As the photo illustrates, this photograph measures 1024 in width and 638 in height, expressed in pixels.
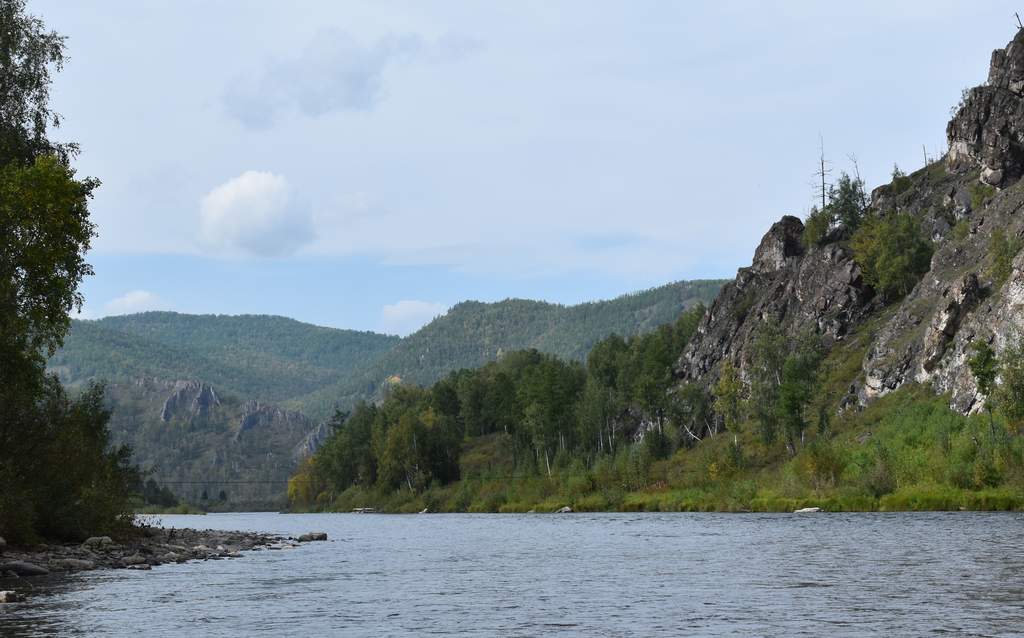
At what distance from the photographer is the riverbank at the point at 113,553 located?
4622 cm

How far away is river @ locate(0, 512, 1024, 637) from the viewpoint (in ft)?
101

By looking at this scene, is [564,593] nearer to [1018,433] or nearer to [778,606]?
[778,606]

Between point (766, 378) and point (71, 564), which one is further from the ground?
point (766, 378)

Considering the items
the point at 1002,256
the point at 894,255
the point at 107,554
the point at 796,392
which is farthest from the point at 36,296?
the point at 894,255

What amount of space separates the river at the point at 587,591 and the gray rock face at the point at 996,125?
110314 mm

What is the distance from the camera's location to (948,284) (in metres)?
148

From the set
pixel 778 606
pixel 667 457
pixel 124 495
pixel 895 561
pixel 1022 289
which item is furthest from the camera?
pixel 667 457

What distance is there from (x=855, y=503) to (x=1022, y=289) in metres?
33.7

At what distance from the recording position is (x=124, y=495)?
74125 millimetres

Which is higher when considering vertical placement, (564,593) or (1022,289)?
(1022,289)

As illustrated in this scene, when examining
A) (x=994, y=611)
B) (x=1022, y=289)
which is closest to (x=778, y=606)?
(x=994, y=611)

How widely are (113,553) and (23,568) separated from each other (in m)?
13.5

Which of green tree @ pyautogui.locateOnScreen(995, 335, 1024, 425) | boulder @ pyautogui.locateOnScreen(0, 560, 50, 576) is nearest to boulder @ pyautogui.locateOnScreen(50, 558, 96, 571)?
boulder @ pyautogui.locateOnScreen(0, 560, 50, 576)

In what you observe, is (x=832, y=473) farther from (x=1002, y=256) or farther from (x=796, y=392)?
(x=1002, y=256)
